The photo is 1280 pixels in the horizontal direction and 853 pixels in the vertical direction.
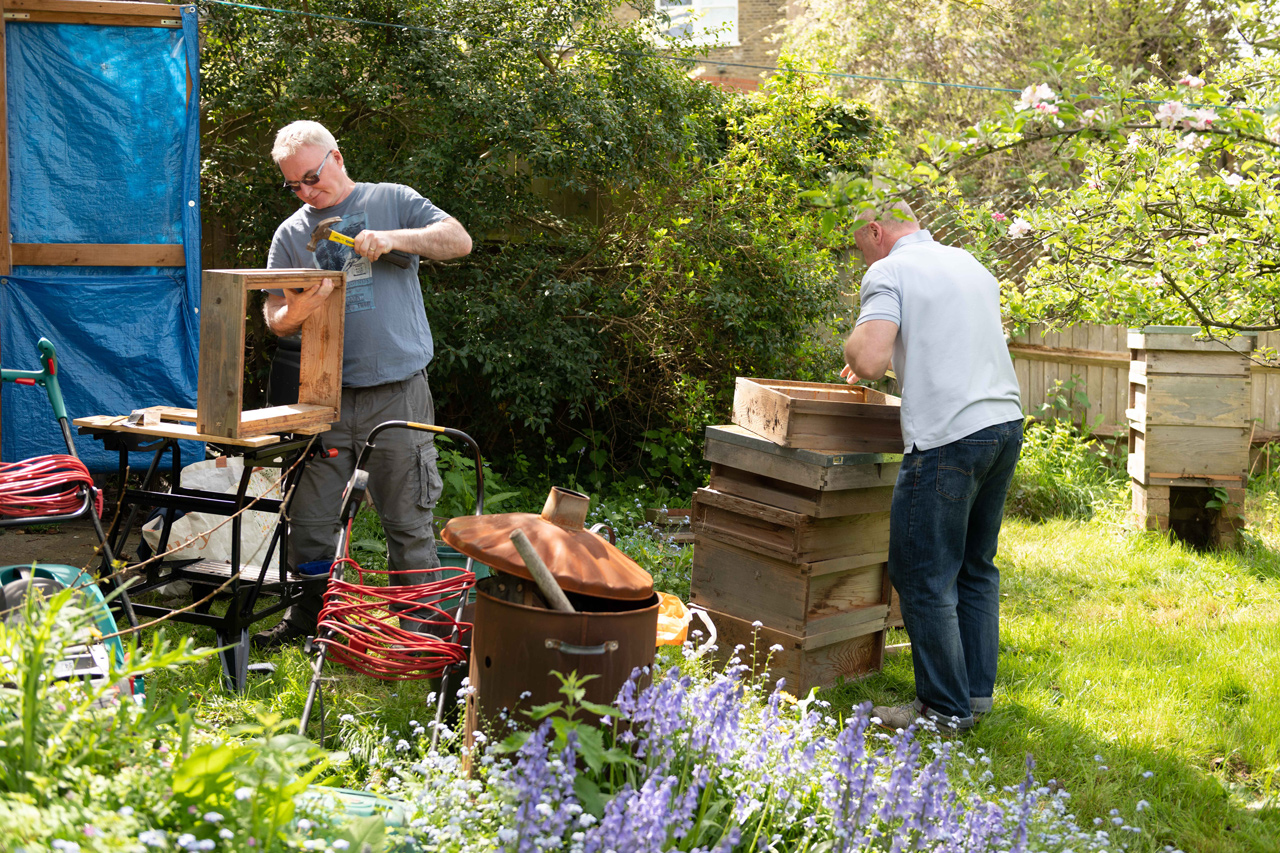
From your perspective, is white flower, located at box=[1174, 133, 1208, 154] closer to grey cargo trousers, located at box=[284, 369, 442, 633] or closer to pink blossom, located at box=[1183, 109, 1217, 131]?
pink blossom, located at box=[1183, 109, 1217, 131]

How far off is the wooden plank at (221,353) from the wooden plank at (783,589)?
1.98m

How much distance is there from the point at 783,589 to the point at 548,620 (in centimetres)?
178

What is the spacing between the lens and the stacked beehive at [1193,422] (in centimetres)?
632

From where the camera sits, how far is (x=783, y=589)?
416 cm

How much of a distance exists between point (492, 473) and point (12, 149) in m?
3.39

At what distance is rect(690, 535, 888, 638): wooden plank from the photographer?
4.12 meters

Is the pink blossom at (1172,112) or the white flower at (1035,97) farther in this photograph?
the pink blossom at (1172,112)

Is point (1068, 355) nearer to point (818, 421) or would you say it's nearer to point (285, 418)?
point (818, 421)

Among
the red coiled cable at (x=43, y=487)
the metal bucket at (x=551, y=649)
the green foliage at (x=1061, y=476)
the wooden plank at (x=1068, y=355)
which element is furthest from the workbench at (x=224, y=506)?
the wooden plank at (x=1068, y=355)

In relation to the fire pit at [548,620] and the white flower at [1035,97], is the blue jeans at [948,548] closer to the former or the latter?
the white flower at [1035,97]

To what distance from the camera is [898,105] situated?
51.8 ft

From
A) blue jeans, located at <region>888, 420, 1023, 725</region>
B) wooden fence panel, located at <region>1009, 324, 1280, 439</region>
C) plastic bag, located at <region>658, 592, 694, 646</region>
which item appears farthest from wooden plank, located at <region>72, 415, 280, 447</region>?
wooden fence panel, located at <region>1009, 324, 1280, 439</region>

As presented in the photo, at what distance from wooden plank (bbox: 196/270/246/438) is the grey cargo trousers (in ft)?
2.08

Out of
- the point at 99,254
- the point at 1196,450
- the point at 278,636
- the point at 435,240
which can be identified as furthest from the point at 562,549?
the point at 1196,450
